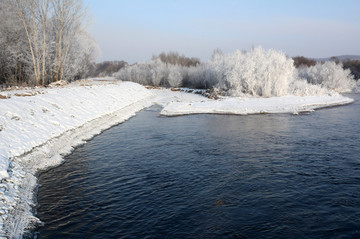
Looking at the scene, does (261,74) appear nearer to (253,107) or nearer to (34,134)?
(253,107)

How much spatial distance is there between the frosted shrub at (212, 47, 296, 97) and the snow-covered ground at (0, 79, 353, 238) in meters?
6.20

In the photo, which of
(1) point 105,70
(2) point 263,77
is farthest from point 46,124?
(1) point 105,70

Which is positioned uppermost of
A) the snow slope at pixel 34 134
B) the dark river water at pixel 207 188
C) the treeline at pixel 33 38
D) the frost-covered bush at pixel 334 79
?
the treeline at pixel 33 38

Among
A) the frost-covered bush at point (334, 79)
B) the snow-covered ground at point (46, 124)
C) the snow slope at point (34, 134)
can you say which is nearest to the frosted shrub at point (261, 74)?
the snow-covered ground at point (46, 124)

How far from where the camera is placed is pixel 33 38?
30516 mm

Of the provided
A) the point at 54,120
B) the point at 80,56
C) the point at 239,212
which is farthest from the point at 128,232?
the point at 80,56

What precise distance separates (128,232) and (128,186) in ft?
8.72

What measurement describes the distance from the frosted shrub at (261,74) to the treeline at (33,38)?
20.2m

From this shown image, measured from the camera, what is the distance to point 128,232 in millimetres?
6207

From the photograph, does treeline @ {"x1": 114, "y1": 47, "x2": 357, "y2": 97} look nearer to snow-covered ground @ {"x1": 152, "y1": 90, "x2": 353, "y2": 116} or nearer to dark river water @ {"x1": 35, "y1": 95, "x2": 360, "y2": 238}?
snow-covered ground @ {"x1": 152, "y1": 90, "x2": 353, "y2": 116}

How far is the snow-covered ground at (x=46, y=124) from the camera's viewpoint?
7258mm

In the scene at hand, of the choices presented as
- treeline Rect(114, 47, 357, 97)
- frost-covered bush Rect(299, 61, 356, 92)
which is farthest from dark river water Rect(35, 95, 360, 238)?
frost-covered bush Rect(299, 61, 356, 92)

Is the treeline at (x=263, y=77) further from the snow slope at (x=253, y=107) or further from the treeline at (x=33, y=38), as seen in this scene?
the treeline at (x=33, y=38)

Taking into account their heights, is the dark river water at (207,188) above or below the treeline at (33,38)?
below
